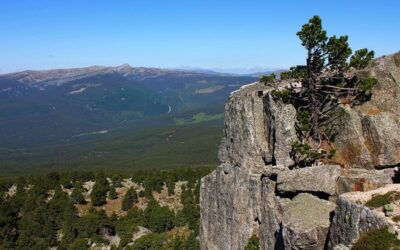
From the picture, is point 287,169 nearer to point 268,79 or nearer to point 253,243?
point 253,243

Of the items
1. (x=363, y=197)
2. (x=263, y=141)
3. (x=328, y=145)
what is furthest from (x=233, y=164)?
(x=363, y=197)

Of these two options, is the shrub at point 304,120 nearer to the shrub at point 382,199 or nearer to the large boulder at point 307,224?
the large boulder at point 307,224

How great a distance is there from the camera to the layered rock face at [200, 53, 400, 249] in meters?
37.3

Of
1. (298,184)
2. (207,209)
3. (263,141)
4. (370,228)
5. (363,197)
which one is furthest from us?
(207,209)

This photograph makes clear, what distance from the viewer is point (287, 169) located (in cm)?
4319

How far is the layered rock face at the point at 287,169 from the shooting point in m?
37.3

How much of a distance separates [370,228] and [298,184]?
11032 millimetres

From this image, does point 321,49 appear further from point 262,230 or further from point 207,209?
point 207,209

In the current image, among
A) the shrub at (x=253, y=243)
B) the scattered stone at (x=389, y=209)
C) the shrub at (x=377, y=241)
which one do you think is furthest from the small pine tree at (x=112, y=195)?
the scattered stone at (x=389, y=209)

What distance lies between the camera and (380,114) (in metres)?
41.0

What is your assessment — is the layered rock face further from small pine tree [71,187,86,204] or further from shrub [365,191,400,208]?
small pine tree [71,187,86,204]

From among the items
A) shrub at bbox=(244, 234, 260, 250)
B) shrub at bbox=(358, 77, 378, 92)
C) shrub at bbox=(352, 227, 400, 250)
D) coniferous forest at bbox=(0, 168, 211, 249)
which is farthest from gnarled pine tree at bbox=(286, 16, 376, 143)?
coniferous forest at bbox=(0, 168, 211, 249)

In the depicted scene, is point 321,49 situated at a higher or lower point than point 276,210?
higher

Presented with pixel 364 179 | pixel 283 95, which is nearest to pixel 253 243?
pixel 364 179
